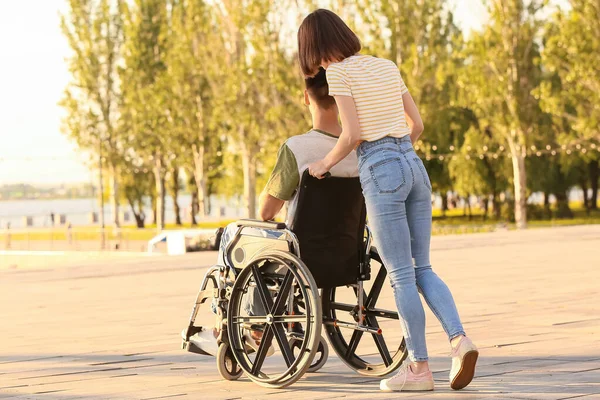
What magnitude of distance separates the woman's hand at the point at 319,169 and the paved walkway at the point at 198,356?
0.97m

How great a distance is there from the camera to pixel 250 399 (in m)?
5.70

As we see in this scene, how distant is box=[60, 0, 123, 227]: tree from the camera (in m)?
60.0

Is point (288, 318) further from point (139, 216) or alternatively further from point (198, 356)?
point (139, 216)

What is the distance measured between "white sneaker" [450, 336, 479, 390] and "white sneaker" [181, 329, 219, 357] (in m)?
1.34

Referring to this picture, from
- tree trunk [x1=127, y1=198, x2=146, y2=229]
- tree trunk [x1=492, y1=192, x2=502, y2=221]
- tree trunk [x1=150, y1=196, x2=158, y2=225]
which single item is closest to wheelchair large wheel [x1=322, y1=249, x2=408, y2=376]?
tree trunk [x1=492, y1=192, x2=502, y2=221]

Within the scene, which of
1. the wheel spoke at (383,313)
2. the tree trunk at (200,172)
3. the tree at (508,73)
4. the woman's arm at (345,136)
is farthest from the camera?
the tree trunk at (200,172)

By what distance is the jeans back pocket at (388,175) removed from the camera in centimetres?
571

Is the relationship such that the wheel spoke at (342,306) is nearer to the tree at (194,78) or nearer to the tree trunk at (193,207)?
the tree at (194,78)

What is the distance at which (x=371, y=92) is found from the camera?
229 inches

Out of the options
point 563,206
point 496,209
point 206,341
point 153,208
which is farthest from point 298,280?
point 153,208

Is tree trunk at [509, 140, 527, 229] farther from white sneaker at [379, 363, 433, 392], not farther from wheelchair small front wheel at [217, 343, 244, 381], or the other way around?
white sneaker at [379, 363, 433, 392]

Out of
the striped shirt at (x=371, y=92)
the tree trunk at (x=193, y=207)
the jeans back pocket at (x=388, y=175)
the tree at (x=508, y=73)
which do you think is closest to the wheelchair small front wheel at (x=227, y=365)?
the jeans back pocket at (x=388, y=175)

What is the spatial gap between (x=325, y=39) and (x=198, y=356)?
2401 mm

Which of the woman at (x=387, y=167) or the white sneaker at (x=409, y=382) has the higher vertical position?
the woman at (x=387, y=167)
